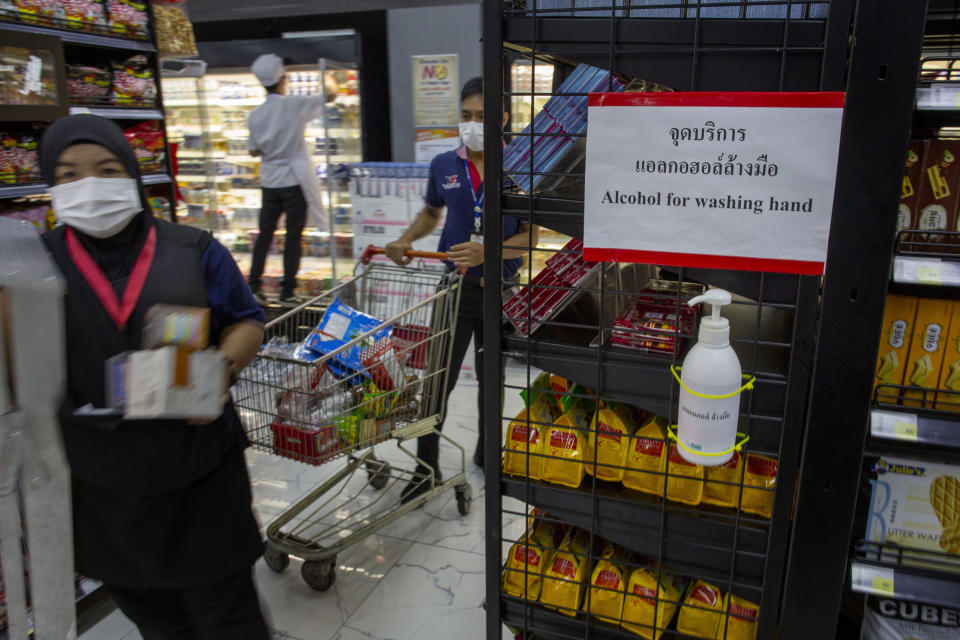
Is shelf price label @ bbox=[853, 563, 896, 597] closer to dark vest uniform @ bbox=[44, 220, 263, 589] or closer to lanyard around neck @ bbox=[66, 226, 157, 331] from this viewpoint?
dark vest uniform @ bbox=[44, 220, 263, 589]

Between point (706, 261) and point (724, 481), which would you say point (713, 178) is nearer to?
point (706, 261)

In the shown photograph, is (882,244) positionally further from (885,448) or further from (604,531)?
(604,531)

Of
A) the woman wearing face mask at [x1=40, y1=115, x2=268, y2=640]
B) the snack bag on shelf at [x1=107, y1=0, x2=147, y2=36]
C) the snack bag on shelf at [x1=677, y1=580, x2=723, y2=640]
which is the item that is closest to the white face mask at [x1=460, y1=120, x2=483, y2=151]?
the woman wearing face mask at [x1=40, y1=115, x2=268, y2=640]

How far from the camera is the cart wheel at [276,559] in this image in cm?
287

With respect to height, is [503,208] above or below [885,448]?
above

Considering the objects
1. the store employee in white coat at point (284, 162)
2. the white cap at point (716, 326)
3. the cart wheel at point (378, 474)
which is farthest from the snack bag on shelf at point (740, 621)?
the store employee in white coat at point (284, 162)

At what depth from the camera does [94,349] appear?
65.6 inches

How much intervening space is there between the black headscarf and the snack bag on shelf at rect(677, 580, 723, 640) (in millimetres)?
1594

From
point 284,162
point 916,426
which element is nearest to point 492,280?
point 916,426

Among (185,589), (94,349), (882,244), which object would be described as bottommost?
(185,589)

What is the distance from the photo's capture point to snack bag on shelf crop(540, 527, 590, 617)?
1.59m

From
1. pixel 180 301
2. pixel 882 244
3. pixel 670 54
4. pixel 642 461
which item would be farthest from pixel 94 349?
pixel 882 244

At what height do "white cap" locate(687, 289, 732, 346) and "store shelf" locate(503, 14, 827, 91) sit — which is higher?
"store shelf" locate(503, 14, 827, 91)

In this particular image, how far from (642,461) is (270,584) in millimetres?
1983
